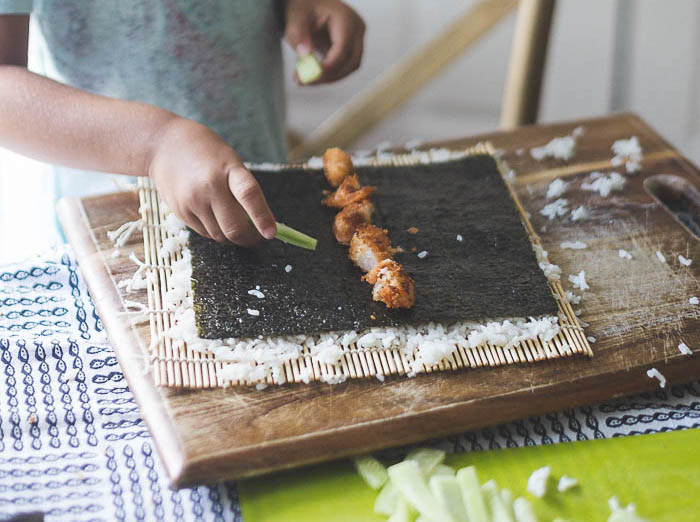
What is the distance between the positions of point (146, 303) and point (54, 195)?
648 millimetres

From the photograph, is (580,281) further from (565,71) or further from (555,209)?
(565,71)

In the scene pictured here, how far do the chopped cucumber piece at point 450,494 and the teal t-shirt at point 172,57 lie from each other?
3.08 feet

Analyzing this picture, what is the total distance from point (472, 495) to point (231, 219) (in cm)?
51

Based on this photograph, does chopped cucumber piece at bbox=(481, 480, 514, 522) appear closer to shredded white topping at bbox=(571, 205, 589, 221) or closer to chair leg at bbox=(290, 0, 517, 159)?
shredded white topping at bbox=(571, 205, 589, 221)

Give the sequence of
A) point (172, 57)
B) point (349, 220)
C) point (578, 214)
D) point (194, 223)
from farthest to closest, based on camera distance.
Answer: point (172, 57)
point (578, 214)
point (349, 220)
point (194, 223)

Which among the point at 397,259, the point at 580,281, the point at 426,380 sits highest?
the point at 397,259

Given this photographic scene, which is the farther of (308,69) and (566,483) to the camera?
(308,69)

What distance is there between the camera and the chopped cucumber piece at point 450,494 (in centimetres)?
90

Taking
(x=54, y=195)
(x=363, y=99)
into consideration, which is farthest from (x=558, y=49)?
(x=54, y=195)

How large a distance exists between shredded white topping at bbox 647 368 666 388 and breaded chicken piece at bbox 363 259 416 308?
35 centimetres

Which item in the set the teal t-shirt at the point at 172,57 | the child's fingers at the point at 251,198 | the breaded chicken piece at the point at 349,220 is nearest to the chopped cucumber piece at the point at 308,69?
the teal t-shirt at the point at 172,57

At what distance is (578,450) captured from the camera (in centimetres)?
101

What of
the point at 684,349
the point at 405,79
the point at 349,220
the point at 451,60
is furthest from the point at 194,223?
the point at 451,60

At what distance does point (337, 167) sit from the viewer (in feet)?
4.57
